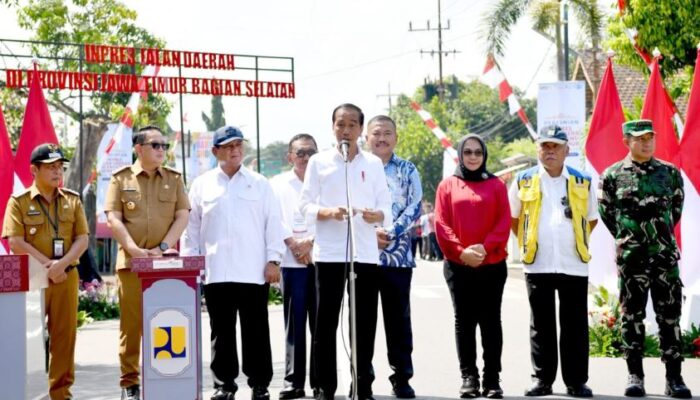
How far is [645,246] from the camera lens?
942 centimetres

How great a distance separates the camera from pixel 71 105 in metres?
29.1

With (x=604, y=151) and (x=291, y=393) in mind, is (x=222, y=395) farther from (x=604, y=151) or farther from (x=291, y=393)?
(x=604, y=151)

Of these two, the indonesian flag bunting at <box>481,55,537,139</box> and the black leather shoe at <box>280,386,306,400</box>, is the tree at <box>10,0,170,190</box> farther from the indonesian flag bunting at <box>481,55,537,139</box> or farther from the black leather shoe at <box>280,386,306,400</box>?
the black leather shoe at <box>280,386,306,400</box>

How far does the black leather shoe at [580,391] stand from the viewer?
9.30 m

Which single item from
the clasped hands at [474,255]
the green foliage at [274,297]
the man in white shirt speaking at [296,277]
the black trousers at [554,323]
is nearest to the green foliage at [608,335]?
the black trousers at [554,323]

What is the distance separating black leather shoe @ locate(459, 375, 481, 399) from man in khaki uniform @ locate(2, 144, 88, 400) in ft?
9.60

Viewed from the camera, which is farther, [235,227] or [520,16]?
[520,16]

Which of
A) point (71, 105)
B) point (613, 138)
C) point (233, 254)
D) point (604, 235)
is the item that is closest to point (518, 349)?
point (604, 235)

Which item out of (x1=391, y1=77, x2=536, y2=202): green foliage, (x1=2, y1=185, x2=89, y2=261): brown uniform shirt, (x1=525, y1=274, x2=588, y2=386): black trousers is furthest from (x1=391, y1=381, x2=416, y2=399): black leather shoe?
(x1=391, y1=77, x2=536, y2=202): green foliage

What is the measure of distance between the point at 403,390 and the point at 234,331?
1386 mm

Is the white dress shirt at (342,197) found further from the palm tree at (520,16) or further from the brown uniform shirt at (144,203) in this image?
the palm tree at (520,16)

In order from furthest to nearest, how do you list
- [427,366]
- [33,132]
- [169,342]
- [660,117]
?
[33,132] → [660,117] → [427,366] → [169,342]

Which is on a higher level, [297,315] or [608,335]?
[297,315]

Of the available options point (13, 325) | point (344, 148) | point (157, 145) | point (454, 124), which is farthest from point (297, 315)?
point (454, 124)
